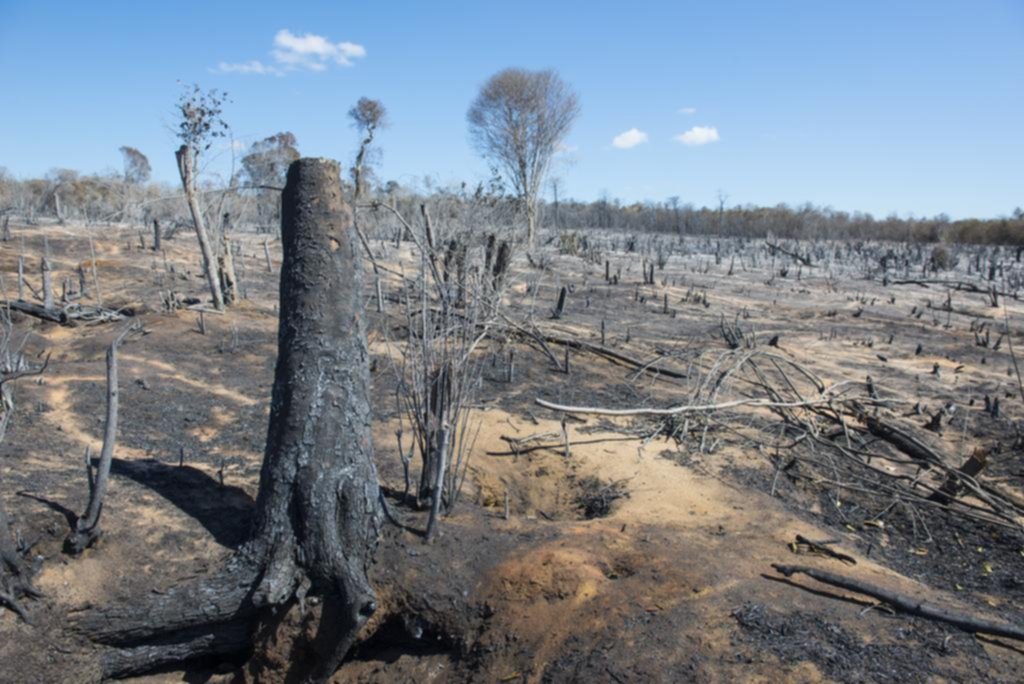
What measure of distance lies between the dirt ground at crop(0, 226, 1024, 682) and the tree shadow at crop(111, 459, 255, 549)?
0.02 meters

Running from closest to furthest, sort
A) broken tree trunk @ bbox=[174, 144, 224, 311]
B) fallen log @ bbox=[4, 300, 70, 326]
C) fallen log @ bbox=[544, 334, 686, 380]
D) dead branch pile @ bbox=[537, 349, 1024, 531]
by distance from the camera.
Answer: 1. dead branch pile @ bbox=[537, 349, 1024, 531]
2. fallen log @ bbox=[544, 334, 686, 380]
3. fallen log @ bbox=[4, 300, 70, 326]
4. broken tree trunk @ bbox=[174, 144, 224, 311]

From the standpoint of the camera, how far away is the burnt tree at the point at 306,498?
351 cm

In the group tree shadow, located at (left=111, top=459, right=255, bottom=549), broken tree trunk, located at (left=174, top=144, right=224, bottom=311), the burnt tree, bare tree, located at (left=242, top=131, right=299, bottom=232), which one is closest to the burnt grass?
the burnt tree

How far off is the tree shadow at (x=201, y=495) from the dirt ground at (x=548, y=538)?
2cm

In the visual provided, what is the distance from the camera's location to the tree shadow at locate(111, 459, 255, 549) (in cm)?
396

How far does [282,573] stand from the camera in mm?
3498

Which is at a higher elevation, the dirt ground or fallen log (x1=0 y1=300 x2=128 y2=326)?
fallen log (x1=0 y1=300 x2=128 y2=326)

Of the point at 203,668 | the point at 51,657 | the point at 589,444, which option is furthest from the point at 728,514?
the point at 51,657

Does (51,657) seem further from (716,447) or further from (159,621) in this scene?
(716,447)

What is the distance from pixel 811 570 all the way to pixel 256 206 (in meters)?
26.5

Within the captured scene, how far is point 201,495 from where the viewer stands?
425 centimetres

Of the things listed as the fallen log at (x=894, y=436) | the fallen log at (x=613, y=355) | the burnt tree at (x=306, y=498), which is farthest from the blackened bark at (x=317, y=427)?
the fallen log at (x=613, y=355)

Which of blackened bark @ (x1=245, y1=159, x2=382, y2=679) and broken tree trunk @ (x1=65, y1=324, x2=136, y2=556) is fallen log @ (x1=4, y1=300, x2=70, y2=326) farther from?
blackened bark @ (x1=245, y1=159, x2=382, y2=679)

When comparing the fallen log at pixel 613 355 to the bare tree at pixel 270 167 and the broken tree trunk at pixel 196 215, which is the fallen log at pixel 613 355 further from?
the bare tree at pixel 270 167
